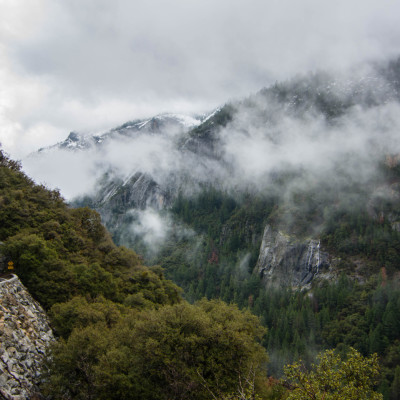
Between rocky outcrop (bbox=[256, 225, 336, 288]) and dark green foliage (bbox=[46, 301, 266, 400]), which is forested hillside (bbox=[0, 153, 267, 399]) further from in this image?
rocky outcrop (bbox=[256, 225, 336, 288])

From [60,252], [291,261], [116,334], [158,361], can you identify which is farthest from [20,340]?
[291,261]

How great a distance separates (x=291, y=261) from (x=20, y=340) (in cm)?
15446

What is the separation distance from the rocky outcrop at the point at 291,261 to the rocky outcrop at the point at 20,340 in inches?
5666

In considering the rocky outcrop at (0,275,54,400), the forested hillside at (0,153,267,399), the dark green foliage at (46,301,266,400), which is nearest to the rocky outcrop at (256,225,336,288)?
the forested hillside at (0,153,267,399)

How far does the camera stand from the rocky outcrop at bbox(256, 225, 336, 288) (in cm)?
15875

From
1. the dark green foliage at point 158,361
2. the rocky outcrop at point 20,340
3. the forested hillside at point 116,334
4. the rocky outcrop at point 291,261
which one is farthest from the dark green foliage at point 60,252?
the rocky outcrop at point 291,261

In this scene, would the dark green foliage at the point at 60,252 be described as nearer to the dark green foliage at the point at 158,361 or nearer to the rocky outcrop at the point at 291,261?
the dark green foliage at the point at 158,361

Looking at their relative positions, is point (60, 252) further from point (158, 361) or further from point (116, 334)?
point (158, 361)

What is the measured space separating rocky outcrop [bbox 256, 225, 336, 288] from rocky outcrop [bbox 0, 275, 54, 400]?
143922 millimetres

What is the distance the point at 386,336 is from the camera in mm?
103938

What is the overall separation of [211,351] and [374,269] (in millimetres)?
144035

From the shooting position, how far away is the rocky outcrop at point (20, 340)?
25.8 meters

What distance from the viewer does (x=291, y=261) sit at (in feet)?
553

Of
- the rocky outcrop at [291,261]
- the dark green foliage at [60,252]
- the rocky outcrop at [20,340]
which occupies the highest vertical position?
the rocky outcrop at [291,261]
